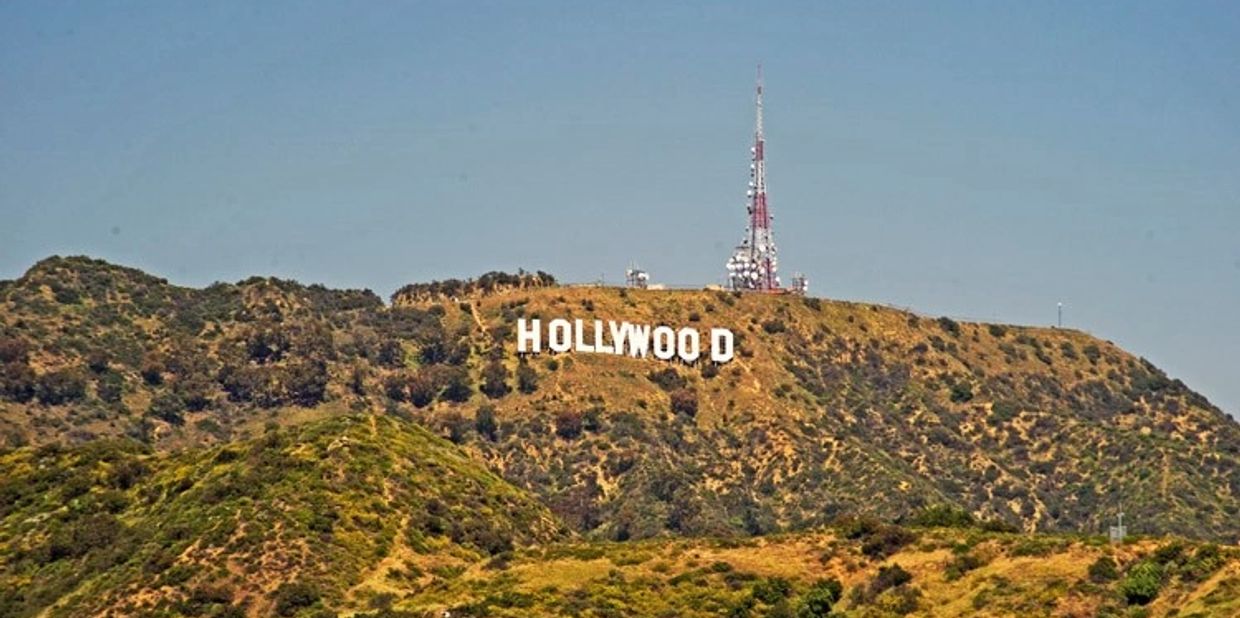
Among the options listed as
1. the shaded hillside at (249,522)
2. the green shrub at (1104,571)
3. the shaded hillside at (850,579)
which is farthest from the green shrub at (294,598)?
the green shrub at (1104,571)

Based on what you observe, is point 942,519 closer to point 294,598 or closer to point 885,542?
point 885,542

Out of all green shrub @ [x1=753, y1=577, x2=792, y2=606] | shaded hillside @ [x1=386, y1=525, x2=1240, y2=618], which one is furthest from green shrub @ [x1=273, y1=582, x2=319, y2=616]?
green shrub @ [x1=753, y1=577, x2=792, y2=606]

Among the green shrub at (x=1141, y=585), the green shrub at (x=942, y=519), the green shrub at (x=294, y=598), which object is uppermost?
the green shrub at (x=942, y=519)

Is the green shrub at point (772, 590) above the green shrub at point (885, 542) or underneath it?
underneath

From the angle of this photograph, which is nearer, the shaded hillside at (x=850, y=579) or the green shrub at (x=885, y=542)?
the shaded hillside at (x=850, y=579)

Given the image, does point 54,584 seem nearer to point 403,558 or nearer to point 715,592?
point 403,558

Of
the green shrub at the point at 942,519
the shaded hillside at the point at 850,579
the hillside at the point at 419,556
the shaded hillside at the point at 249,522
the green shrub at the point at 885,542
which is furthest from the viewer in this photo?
the green shrub at the point at 942,519

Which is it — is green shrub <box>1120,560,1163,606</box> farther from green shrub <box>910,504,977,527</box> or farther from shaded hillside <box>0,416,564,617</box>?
shaded hillside <box>0,416,564,617</box>

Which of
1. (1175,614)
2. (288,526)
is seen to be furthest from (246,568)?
(1175,614)

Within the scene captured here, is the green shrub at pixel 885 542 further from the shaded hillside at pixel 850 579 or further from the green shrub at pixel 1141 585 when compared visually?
the green shrub at pixel 1141 585
